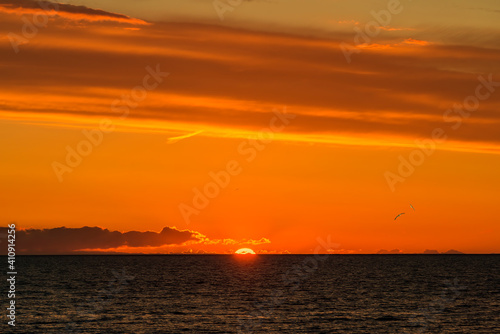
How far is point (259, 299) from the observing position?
4476 inches

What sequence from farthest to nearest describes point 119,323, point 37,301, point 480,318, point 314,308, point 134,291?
point 134,291
point 37,301
point 314,308
point 480,318
point 119,323

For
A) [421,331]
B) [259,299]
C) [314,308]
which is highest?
[259,299]

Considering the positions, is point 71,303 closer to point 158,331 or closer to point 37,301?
point 37,301

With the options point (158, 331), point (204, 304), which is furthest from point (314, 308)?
point (158, 331)

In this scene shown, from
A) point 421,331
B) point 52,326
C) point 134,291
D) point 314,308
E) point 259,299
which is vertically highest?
point 134,291

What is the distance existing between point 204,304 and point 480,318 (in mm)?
40775

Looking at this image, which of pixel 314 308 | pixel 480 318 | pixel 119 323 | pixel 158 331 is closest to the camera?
pixel 158 331

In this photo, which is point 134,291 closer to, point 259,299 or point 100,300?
point 100,300

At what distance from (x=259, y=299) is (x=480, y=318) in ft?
125

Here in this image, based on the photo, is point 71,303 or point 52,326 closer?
point 52,326

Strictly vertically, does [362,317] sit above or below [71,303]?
below

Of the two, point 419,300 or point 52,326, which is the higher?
point 419,300

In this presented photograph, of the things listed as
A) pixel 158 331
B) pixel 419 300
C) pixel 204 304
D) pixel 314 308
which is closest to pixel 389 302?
pixel 419 300

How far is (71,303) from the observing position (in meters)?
105
